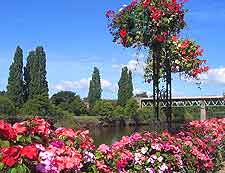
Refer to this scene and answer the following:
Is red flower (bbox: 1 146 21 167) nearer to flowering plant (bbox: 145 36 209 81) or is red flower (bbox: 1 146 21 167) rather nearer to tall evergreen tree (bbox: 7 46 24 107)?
flowering plant (bbox: 145 36 209 81)

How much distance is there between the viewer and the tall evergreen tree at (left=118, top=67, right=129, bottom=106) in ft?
281

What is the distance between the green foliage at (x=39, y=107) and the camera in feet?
200

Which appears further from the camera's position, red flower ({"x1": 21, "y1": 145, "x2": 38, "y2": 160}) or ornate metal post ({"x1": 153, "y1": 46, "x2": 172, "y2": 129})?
ornate metal post ({"x1": 153, "y1": 46, "x2": 172, "y2": 129})

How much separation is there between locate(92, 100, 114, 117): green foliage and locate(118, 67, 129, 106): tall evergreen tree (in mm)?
5781

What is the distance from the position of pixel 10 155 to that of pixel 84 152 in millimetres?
1550

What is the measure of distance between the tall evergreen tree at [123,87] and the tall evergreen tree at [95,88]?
183 inches

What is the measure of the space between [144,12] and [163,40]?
683 millimetres

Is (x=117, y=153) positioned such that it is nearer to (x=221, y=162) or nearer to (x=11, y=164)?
(x=11, y=164)

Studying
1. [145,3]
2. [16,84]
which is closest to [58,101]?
[16,84]

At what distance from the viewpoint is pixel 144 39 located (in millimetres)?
10188

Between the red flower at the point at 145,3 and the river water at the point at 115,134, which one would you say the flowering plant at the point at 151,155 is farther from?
the red flower at the point at 145,3

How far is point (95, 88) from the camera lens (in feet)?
292

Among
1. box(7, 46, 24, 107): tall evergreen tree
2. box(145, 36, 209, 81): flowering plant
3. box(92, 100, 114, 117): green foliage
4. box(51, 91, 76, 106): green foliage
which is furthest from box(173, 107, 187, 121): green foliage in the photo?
box(145, 36, 209, 81): flowering plant

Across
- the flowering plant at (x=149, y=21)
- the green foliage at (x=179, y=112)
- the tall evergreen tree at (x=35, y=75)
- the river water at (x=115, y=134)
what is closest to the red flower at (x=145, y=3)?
the flowering plant at (x=149, y=21)
